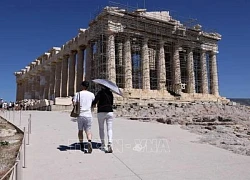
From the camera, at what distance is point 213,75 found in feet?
142

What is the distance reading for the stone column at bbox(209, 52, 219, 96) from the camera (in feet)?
→ 141

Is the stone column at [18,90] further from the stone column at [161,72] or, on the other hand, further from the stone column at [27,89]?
the stone column at [161,72]

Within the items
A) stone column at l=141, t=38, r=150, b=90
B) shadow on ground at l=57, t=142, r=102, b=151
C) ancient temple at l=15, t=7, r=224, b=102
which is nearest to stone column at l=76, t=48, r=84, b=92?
ancient temple at l=15, t=7, r=224, b=102

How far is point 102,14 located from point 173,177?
97.5 ft

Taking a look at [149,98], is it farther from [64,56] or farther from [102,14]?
[64,56]

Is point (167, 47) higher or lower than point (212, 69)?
higher

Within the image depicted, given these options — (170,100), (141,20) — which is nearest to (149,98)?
(170,100)

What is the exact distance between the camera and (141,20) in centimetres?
3553

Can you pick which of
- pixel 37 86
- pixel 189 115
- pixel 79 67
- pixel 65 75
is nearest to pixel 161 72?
pixel 79 67

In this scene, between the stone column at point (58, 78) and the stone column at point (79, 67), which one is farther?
the stone column at point (58, 78)

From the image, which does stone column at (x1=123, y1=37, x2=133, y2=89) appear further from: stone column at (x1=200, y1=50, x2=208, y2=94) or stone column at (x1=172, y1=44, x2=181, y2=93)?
stone column at (x1=200, y1=50, x2=208, y2=94)

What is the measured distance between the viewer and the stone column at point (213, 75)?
42.8m

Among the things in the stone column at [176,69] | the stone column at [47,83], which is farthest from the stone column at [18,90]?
the stone column at [176,69]

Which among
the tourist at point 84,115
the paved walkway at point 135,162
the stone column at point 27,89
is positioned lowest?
the paved walkway at point 135,162
